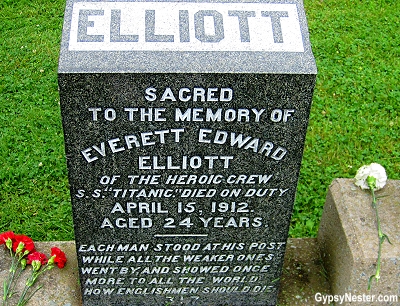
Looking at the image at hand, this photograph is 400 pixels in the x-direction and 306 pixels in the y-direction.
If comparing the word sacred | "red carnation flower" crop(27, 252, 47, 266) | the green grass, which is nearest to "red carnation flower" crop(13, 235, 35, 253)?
"red carnation flower" crop(27, 252, 47, 266)

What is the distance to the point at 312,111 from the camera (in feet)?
16.0

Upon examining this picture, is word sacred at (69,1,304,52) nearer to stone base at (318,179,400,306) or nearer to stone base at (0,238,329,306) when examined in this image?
stone base at (318,179,400,306)

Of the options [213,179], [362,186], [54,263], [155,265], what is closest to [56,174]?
[54,263]

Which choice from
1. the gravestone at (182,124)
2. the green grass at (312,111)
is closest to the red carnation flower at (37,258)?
the gravestone at (182,124)

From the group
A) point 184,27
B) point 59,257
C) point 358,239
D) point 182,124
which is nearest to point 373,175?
point 358,239

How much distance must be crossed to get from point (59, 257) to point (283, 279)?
1.24m

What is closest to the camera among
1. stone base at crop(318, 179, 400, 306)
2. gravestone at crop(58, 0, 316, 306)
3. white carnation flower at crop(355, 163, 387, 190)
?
gravestone at crop(58, 0, 316, 306)

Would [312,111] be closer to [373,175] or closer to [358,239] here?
[373,175]

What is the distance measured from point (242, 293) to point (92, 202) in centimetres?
100

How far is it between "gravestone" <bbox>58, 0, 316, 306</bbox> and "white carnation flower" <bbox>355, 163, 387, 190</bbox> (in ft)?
1.77

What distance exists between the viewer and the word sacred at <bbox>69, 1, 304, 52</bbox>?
2357mm

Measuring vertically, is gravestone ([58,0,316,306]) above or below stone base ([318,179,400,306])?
above

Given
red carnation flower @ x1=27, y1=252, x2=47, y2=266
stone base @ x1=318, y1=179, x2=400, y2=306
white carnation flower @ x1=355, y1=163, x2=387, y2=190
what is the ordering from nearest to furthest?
stone base @ x1=318, y1=179, x2=400, y2=306 → white carnation flower @ x1=355, y1=163, x2=387, y2=190 → red carnation flower @ x1=27, y1=252, x2=47, y2=266

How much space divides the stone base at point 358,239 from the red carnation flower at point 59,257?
144cm
